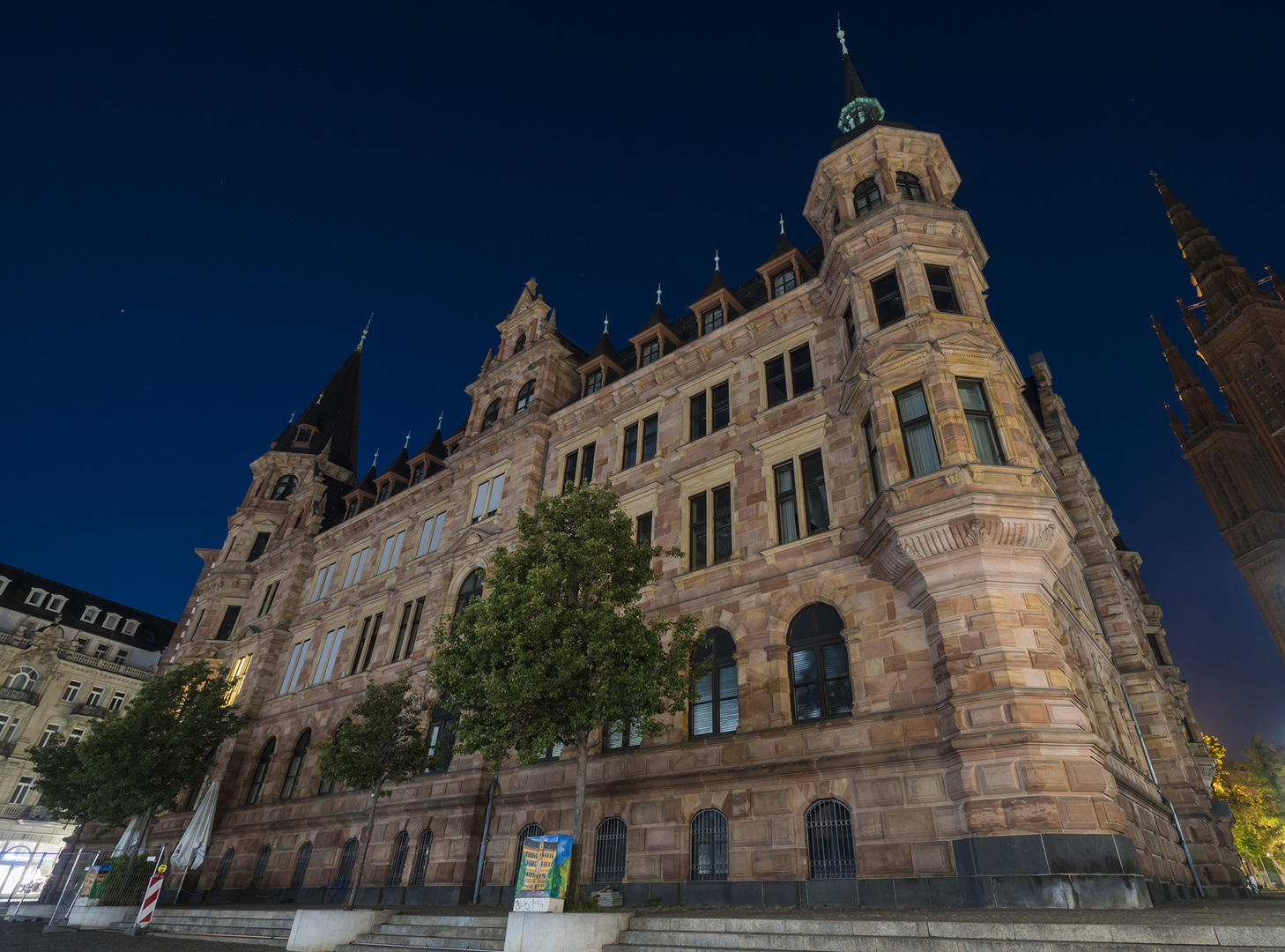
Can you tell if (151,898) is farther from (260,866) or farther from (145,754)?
(145,754)

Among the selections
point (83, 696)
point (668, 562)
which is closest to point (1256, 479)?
point (668, 562)

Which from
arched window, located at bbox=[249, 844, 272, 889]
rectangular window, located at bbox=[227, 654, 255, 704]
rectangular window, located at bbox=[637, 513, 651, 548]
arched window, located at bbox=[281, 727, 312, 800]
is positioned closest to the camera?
rectangular window, located at bbox=[637, 513, 651, 548]

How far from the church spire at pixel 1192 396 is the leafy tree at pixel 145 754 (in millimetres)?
110938

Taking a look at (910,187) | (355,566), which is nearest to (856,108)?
(910,187)

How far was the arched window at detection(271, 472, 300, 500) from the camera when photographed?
45.0 meters

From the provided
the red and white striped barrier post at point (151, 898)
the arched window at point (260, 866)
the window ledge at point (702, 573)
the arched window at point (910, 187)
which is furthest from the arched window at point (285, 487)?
the arched window at point (910, 187)

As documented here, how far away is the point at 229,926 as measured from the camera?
1839cm

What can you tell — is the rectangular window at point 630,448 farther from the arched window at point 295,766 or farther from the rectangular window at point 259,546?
the rectangular window at point 259,546

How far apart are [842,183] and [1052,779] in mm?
18117

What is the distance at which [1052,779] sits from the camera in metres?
12.1

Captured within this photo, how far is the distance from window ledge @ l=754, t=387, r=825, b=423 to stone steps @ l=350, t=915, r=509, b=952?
1485 centimetres

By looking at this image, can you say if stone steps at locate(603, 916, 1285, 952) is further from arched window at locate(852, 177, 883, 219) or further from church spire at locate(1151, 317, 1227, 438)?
church spire at locate(1151, 317, 1227, 438)

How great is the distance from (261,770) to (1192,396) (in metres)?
114

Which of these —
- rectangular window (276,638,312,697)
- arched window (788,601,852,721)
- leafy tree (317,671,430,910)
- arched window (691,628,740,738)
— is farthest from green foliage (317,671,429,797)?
rectangular window (276,638,312,697)
